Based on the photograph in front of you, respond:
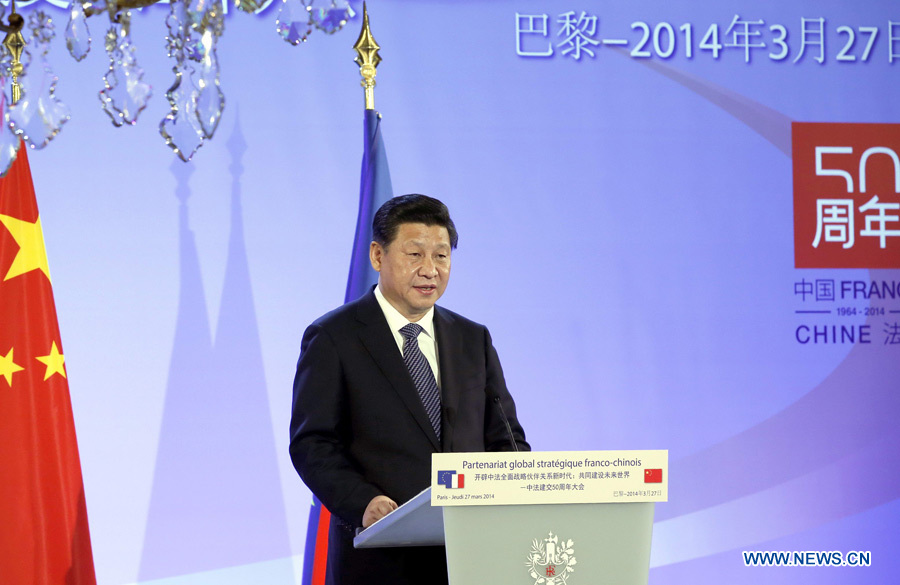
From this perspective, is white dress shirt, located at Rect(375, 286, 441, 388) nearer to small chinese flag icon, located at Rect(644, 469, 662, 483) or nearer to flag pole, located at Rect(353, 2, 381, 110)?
small chinese flag icon, located at Rect(644, 469, 662, 483)

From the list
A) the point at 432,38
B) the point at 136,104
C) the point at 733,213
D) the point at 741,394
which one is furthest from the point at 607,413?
the point at 136,104

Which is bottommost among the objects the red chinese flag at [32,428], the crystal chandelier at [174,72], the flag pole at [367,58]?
the red chinese flag at [32,428]

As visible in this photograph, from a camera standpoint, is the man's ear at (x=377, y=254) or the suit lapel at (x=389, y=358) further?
the man's ear at (x=377, y=254)

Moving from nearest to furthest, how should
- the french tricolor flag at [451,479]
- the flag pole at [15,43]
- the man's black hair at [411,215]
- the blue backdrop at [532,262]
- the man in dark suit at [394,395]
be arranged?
the french tricolor flag at [451,479]
the flag pole at [15,43]
the man in dark suit at [394,395]
the man's black hair at [411,215]
the blue backdrop at [532,262]

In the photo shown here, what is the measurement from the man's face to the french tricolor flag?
733 mm

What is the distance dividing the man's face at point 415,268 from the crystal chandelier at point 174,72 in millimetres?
599

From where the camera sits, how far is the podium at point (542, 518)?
A: 1.56 metres

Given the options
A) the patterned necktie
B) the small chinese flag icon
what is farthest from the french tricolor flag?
the patterned necktie

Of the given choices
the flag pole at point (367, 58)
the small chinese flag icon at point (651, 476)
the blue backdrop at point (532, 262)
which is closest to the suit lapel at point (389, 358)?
the small chinese flag icon at point (651, 476)

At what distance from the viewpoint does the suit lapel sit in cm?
210

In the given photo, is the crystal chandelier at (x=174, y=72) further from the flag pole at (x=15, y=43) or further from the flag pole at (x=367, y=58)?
the flag pole at (x=367, y=58)

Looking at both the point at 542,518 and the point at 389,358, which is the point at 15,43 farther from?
the point at 542,518

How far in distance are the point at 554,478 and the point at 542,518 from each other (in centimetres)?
7

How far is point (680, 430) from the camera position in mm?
3900
